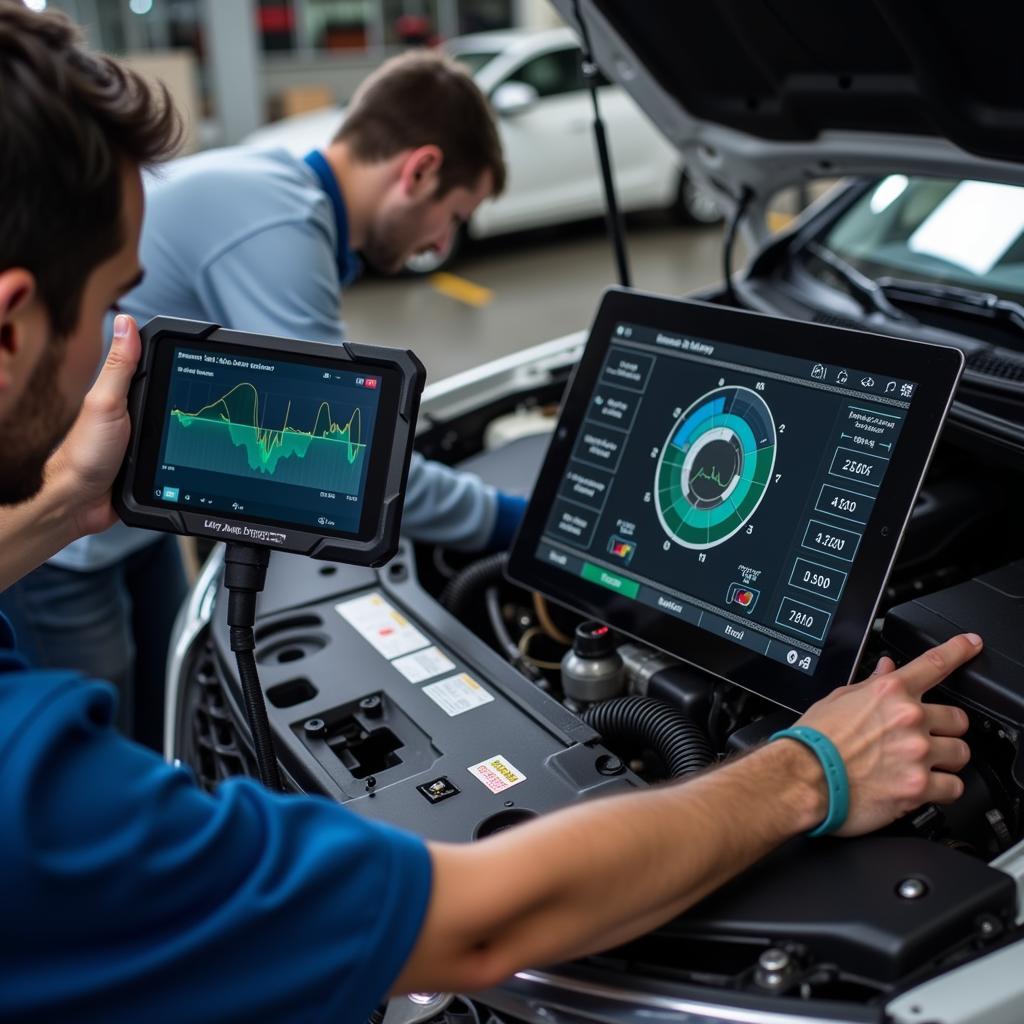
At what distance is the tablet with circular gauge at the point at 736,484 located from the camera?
123 cm

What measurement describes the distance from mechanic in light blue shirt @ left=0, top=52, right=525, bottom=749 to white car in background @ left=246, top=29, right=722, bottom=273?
4.42 meters

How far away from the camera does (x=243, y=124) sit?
11.9 metres

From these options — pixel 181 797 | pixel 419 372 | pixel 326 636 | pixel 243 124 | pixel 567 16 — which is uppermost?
pixel 567 16

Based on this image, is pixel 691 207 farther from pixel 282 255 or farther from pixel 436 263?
pixel 282 255

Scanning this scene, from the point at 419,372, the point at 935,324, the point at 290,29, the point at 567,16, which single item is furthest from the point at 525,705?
Result: the point at 290,29

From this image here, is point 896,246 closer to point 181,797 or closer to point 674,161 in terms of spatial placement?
point 181,797

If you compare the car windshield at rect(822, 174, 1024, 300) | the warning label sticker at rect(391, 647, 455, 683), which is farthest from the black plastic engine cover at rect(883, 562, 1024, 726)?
the car windshield at rect(822, 174, 1024, 300)

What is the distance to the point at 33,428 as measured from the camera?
90 centimetres

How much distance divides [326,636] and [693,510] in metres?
0.58

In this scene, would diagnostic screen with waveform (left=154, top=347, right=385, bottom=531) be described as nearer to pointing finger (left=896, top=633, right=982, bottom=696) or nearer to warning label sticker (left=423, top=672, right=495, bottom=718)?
warning label sticker (left=423, top=672, right=495, bottom=718)

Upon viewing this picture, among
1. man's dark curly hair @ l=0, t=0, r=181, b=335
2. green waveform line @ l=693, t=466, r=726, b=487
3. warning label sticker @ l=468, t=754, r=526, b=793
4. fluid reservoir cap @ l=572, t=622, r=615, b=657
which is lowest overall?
warning label sticker @ l=468, t=754, r=526, b=793

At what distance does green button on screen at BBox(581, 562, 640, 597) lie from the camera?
1434 millimetres

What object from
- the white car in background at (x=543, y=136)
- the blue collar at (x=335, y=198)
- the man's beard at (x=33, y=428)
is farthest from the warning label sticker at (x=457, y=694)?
the white car in background at (x=543, y=136)

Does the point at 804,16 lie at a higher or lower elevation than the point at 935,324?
higher
